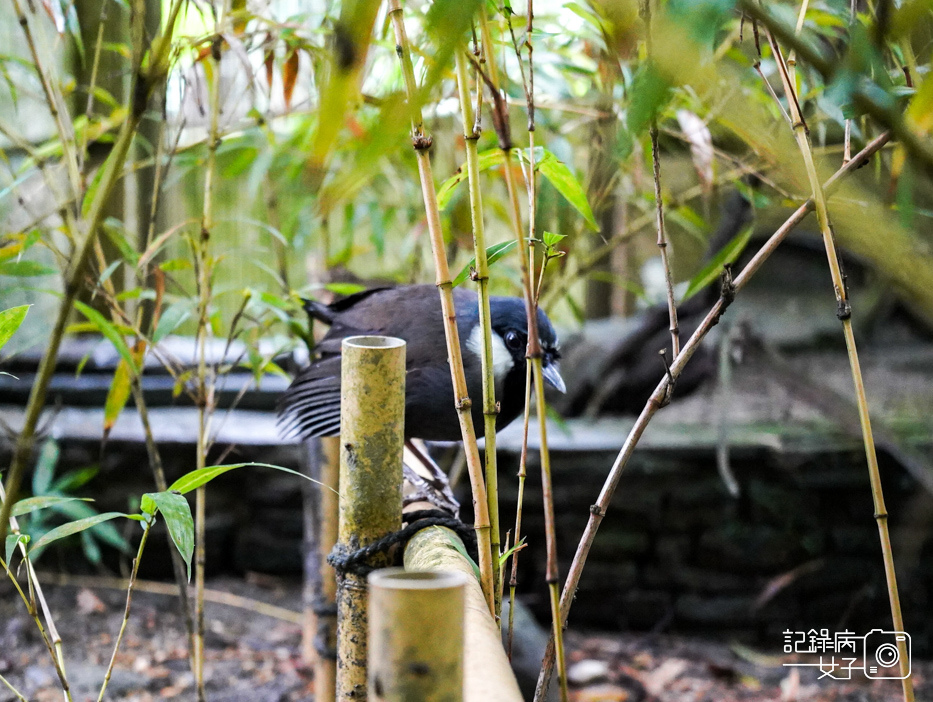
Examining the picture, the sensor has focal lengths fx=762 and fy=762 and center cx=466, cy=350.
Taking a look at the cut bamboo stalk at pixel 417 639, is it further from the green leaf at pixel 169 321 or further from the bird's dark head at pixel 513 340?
the bird's dark head at pixel 513 340

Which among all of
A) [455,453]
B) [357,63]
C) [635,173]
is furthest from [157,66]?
[455,453]

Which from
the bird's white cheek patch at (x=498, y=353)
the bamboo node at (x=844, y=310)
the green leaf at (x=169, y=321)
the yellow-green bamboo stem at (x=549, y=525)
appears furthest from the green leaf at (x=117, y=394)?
the bamboo node at (x=844, y=310)

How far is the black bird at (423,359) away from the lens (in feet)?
4.45

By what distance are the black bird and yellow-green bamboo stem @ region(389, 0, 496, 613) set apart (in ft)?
2.29

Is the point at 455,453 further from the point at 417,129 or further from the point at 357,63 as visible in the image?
the point at 357,63

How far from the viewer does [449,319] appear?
0.59 m

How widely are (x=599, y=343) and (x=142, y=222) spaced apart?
160 centimetres

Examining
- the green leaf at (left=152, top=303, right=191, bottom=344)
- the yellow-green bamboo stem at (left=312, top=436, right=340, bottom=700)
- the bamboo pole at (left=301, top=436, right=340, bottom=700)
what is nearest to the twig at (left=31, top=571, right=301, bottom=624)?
the bamboo pole at (left=301, top=436, right=340, bottom=700)

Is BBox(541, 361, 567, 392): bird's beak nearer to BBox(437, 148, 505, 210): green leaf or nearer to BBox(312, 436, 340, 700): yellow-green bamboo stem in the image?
BBox(312, 436, 340, 700): yellow-green bamboo stem

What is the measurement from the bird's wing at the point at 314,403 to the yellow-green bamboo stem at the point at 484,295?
745 millimetres

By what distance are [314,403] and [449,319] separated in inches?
33.7

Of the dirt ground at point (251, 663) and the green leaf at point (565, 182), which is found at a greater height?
the green leaf at point (565, 182)

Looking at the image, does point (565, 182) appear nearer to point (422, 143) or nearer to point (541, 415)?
point (422, 143)
